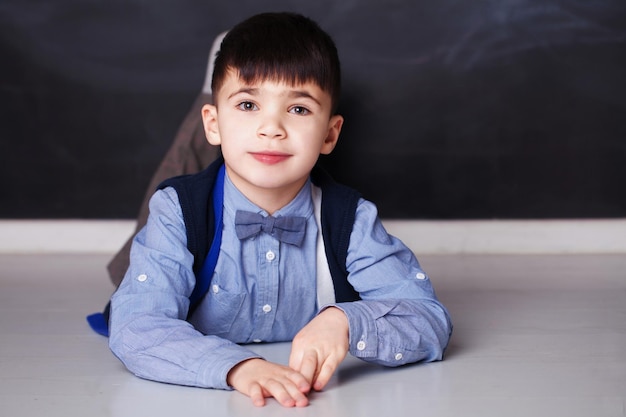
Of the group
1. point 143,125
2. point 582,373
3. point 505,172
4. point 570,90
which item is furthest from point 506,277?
point 143,125

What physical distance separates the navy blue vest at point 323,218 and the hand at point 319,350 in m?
0.22

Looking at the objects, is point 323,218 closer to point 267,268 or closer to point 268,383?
point 267,268

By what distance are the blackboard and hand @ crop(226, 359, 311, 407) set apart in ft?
5.01

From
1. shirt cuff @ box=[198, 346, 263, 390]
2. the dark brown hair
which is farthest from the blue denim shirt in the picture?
the dark brown hair

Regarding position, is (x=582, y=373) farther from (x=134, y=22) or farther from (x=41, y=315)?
(x=134, y=22)

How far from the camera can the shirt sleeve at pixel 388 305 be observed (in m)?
1.60

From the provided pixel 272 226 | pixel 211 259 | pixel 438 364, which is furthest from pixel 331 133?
pixel 438 364

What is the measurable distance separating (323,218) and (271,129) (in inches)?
9.2

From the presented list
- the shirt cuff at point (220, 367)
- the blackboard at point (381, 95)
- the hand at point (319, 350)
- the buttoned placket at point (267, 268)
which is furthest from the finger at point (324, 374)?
the blackboard at point (381, 95)

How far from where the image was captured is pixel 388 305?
165cm

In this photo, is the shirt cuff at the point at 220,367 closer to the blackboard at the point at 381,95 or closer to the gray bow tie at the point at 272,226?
the gray bow tie at the point at 272,226

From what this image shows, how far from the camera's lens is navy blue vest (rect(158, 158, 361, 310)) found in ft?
5.62

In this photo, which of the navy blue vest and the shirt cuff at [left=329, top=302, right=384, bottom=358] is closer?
the shirt cuff at [left=329, top=302, right=384, bottom=358]

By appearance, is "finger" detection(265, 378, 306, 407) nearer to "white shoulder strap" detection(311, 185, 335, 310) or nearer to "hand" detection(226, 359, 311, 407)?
"hand" detection(226, 359, 311, 407)
